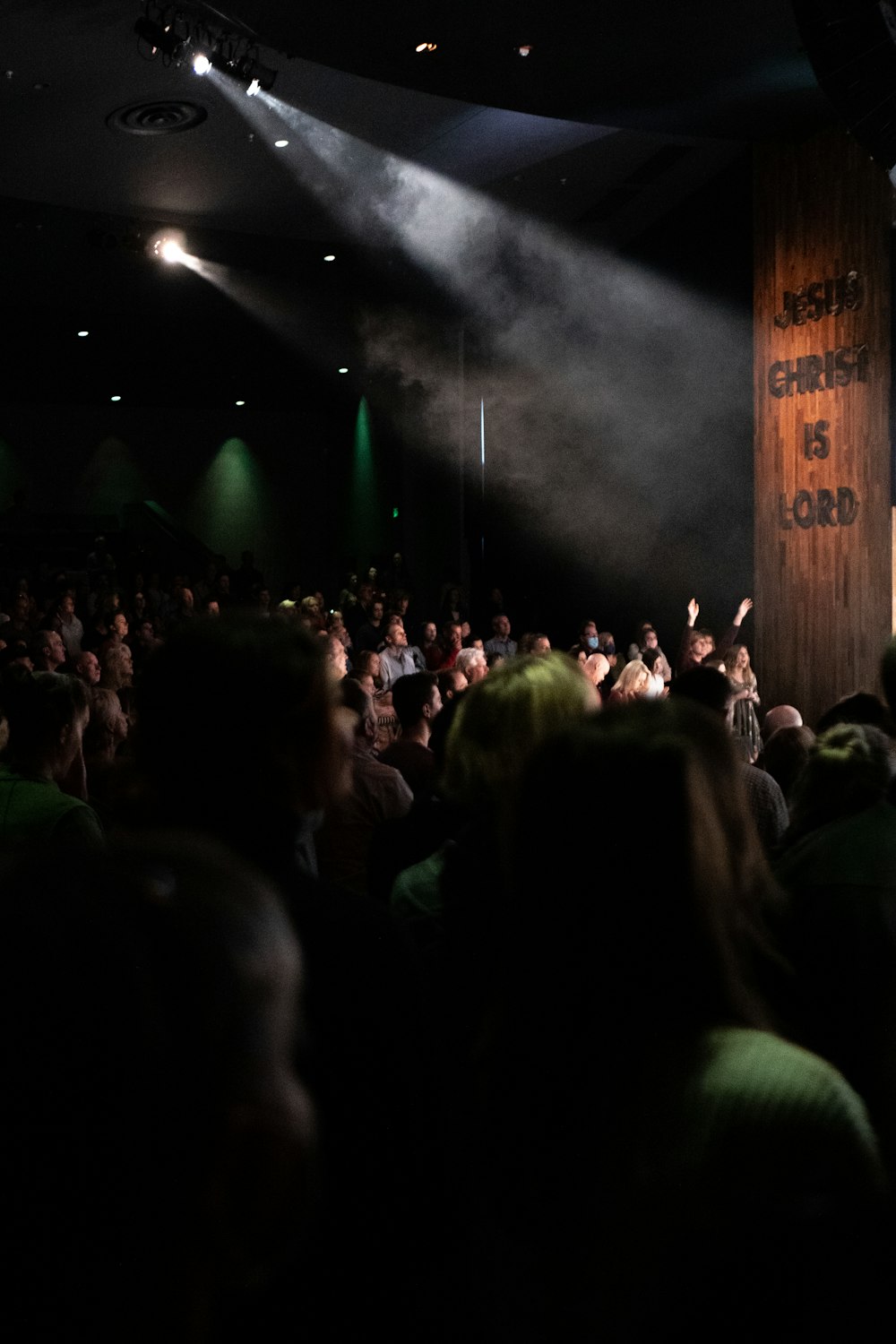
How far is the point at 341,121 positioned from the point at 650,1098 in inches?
445

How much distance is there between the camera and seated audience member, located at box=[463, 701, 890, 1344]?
0.88m

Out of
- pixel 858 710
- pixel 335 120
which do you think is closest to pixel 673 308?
pixel 335 120

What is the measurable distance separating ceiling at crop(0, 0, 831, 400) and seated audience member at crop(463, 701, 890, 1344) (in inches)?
309

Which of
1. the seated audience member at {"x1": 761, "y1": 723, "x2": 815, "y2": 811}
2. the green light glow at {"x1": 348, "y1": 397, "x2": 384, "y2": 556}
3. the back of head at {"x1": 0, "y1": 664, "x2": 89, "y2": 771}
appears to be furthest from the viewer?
the green light glow at {"x1": 348, "y1": 397, "x2": 384, "y2": 556}

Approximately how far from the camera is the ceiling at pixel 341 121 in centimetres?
830

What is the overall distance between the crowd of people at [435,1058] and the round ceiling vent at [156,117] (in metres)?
10.0

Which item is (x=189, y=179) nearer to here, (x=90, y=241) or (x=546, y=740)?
(x=90, y=241)

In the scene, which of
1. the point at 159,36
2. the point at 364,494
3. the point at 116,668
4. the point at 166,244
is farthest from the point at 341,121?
the point at 364,494

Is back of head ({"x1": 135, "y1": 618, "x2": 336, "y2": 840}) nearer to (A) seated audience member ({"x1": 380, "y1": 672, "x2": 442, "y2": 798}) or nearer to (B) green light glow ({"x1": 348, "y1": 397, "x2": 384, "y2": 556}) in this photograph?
(A) seated audience member ({"x1": 380, "y1": 672, "x2": 442, "y2": 798})

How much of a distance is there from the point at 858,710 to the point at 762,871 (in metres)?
2.17

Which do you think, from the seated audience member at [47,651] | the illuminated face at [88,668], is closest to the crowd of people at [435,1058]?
the illuminated face at [88,668]

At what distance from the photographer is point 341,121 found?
11109 mm

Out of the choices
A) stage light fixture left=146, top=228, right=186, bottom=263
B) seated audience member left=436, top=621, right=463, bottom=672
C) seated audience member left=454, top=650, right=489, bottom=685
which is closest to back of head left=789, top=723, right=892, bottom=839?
seated audience member left=454, top=650, right=489, bottom=685

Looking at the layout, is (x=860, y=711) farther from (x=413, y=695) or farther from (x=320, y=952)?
(x=320, y=952)
